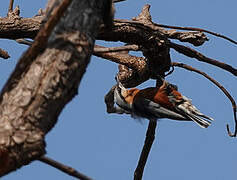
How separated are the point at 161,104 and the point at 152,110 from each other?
0.11 metres

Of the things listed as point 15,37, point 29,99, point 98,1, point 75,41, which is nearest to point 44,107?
point 29,99

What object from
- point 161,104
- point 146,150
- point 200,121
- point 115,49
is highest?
point 115,49

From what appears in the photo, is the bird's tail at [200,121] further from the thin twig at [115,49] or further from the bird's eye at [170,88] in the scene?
the thin twig at [115,49]

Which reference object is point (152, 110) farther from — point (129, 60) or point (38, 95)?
point (38, 95)

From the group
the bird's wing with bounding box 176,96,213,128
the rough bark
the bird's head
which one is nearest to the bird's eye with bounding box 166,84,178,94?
the bird's wing with bounding box 176,96,213,128

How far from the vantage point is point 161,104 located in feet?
15.6

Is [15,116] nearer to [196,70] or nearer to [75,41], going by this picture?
[75,41]

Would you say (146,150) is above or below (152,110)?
below

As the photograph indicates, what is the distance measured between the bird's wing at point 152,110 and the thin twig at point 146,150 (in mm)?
282

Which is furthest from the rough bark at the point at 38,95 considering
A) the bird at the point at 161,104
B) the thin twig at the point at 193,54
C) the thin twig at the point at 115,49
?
the bird at the point at 161,104

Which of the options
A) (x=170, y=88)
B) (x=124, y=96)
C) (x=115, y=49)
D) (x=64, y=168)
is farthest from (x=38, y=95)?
(x=124, y=96)

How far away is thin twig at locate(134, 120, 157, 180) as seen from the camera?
397 centimetres

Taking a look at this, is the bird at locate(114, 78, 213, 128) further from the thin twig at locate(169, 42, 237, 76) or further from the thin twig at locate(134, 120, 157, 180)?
the thin twig at locate(169, 42, 237, 76)

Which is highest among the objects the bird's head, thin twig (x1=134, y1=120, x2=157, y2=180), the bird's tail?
the bird's head
